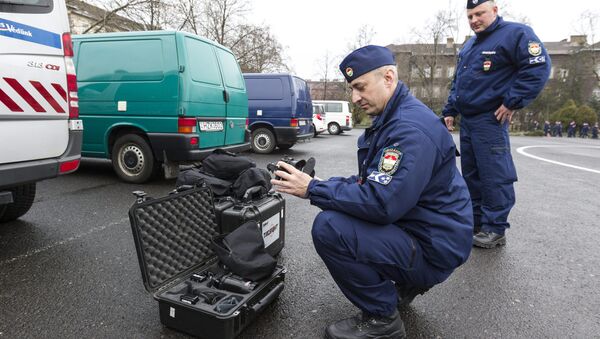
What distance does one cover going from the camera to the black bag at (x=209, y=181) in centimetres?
281

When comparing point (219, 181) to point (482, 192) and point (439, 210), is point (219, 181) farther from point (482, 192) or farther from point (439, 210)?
point (482, 192)

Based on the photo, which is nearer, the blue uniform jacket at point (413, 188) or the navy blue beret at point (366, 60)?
the blue uniform jacket at point (413, 188)

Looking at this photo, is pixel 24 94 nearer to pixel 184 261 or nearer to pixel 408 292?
pixel 184 261

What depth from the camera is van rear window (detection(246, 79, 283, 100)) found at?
9.70 m

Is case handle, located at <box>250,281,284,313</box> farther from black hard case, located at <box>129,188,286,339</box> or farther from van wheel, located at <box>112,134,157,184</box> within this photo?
van wheel, located at <box>112,134,157,184</box>

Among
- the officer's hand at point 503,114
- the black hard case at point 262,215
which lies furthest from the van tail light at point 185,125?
the officer's hand at point 503,114

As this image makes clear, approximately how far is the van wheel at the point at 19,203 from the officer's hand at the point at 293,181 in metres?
2.80

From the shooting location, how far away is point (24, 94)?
2.53 metres

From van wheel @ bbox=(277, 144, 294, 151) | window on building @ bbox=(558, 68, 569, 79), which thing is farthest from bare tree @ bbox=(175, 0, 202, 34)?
window on building @ bbox=(558, 68, 569, 79)

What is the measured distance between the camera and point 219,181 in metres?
2.86

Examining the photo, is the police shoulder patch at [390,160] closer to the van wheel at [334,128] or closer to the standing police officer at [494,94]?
the standing police officer at [494,94]

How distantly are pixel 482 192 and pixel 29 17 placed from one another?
377 centimetres

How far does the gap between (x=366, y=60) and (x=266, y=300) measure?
136cm

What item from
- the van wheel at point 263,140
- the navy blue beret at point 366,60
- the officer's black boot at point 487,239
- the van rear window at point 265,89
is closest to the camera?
the navy blue beret at point 366,60
